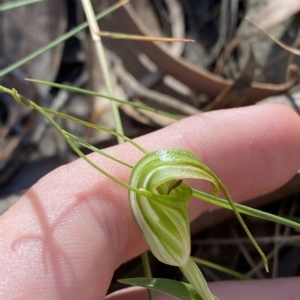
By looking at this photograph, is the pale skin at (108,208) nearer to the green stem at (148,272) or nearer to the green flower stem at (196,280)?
the green stem at (148,272)

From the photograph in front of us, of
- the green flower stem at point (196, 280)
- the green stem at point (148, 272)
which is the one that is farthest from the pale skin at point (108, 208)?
the green flower stem at point (196, 280)

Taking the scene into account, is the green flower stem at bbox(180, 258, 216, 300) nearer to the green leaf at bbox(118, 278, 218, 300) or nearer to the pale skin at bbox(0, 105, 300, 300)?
the green leaf at bbox(118, 278, 218, 300)

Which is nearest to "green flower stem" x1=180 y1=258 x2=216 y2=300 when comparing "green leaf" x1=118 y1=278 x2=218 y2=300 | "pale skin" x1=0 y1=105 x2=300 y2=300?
"green leaf" x1=118 y1=278 x2=218 y2=300

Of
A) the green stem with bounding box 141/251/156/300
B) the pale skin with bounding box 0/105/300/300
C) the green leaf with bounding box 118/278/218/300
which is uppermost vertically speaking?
the pale skin with bounding box 0/105/300/300

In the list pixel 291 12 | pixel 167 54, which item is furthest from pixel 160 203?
pixel 291 12

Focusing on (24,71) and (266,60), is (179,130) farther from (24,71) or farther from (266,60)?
(24,71)
